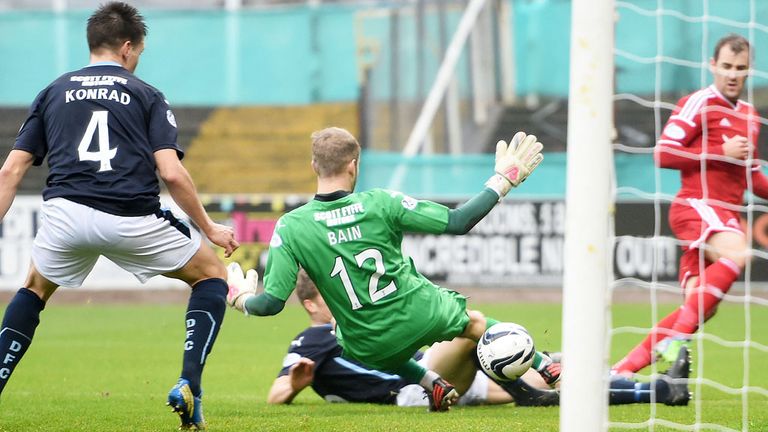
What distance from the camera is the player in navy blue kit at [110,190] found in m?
5.18

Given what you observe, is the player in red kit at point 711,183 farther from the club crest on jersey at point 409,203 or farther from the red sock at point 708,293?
the club crest on jersey at point 409,203

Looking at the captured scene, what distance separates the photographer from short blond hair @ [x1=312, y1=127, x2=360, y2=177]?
514cm

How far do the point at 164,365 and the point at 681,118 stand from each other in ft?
15.4

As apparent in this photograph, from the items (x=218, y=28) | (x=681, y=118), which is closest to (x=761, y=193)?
(x=681, y=118)

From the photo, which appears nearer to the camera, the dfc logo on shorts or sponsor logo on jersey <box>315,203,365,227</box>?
sponsor logo on jersey <box>315,203,365,227</box>

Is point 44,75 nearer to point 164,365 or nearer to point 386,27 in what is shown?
point 386,27

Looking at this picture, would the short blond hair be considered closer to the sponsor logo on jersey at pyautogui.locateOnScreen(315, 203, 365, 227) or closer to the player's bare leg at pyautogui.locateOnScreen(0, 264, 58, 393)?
the sponsor logo on jersey at pyautogui.locateOnScreen(315, 203, 365, 227)

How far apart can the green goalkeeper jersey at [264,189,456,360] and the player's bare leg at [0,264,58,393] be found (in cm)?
117

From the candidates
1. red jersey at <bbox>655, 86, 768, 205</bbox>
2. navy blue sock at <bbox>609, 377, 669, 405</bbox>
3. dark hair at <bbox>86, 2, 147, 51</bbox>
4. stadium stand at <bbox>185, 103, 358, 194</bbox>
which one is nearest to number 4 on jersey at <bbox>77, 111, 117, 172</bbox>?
dark hair at <bbox>86, 2, 147, 51</bbox>

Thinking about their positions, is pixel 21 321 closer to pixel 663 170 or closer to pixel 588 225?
pixel 588 225

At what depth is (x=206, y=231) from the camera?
5293 millimetres

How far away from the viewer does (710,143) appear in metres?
6.87

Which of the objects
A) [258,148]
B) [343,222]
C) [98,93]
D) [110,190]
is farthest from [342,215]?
[258,148]

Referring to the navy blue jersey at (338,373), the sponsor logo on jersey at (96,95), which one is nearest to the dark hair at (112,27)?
the sponsor logo on jersey at (96,95)
